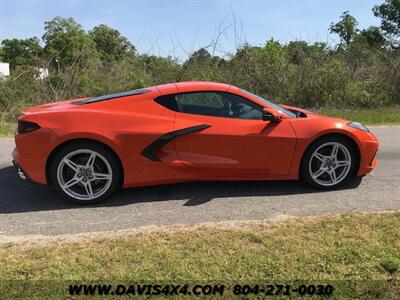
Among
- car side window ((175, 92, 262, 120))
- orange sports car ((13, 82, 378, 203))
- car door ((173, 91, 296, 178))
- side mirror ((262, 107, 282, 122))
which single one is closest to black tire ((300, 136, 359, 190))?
orange sports car ((13, 82, 378, 203))

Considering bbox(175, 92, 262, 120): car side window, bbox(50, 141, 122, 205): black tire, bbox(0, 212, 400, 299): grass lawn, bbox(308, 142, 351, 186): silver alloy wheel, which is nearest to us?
bbox(0, 212, 400, 299): grass lawn

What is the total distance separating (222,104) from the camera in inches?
218

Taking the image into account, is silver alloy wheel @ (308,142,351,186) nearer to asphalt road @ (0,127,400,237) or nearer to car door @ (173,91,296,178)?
asphalt road @ (0,127,400,237)

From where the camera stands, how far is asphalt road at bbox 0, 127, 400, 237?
15.6ft

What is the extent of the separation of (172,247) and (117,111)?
2.03 meters

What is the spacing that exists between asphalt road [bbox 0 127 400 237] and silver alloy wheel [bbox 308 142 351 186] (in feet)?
0.61

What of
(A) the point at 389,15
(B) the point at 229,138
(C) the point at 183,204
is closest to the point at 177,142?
(B) the point at 229,138

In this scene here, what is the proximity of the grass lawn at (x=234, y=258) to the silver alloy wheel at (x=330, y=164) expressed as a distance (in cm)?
128

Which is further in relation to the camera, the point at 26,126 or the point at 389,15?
the point at 389,15

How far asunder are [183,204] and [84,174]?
117cm

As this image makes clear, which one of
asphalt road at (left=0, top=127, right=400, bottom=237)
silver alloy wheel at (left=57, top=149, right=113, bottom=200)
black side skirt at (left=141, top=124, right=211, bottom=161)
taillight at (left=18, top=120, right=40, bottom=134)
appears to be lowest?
asphalt road at (left=0, top=127, right=400, bottom=237)

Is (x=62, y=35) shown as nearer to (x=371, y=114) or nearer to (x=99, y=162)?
(x=371, y=114)

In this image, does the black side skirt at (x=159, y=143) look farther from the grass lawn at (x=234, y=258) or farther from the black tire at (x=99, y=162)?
the grass lawn at (x=234, y=258)

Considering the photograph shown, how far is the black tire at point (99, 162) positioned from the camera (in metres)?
5.18
